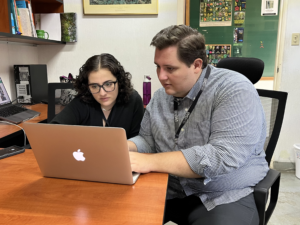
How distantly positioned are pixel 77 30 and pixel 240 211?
2.32 m

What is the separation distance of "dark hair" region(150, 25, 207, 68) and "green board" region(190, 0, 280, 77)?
6.83ft

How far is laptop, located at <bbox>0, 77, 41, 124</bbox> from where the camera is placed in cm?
172

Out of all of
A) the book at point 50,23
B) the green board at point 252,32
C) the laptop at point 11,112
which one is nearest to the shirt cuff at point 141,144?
the laptop at point 11,112

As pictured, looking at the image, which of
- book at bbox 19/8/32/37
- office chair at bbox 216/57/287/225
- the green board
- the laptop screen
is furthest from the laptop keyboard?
the green board

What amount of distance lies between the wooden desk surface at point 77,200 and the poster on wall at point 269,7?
287 cm

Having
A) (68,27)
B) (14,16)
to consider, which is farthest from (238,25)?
(14,16)

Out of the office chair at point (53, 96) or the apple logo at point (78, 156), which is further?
the office chair at point (53, 96)

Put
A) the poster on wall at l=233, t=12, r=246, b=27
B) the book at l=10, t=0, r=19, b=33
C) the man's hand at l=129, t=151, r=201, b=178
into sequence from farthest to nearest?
the poster on wall at l=233, t=12, r=246, b=27
the book at l=10, t=0, r=19, b=33
the man's hand at l=129, t=151, r=201, b=178

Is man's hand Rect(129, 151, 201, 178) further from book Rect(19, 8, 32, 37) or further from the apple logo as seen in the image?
book Rect(19, 8, 32, 37)

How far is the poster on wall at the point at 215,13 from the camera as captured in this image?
298 cm

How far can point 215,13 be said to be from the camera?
3.03 metres

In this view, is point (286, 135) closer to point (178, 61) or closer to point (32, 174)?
point (178, 61)

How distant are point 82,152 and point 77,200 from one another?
15cm

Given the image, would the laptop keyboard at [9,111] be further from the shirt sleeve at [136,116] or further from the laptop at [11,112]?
the shirt sleeve at [136,116]
